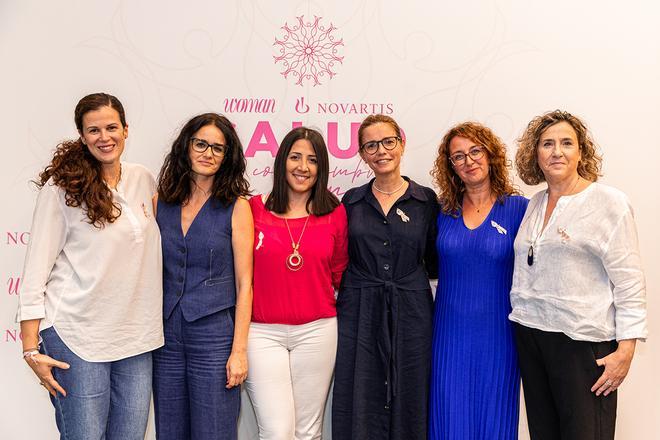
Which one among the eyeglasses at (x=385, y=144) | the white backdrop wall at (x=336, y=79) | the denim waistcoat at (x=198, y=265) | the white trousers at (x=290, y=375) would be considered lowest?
the white trousers at (x=290, y=375)

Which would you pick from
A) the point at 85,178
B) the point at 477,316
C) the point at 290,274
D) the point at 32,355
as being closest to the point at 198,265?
the point at 290,274

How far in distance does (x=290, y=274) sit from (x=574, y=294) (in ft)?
3.39

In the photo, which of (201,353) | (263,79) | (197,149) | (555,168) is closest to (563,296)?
(555,168)

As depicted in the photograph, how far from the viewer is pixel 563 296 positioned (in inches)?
66.4

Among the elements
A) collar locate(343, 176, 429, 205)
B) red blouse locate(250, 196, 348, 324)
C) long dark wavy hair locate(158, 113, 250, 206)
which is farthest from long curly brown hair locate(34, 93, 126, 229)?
collar locate(343, 176, 429, 205)

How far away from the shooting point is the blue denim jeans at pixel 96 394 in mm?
1685

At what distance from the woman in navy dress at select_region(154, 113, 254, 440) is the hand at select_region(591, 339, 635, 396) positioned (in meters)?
1.24

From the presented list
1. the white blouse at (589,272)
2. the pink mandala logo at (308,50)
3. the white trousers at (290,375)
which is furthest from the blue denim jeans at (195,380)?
the pink mandala logo at (308,50)

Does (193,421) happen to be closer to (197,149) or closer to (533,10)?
(197,149)

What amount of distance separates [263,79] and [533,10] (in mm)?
1387

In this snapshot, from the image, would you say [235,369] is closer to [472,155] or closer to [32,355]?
[32,355]

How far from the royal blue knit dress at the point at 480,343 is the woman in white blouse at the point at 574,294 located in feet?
0.26

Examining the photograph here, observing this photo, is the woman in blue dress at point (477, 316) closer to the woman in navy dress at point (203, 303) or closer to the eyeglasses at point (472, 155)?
the eyeglasses at point (472, 155)

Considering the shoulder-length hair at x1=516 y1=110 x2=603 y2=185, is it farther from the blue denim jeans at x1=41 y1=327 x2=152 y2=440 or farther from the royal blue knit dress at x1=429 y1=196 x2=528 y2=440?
the blue denim jeans at x1=41 y1=327 x2=152 y2=440
